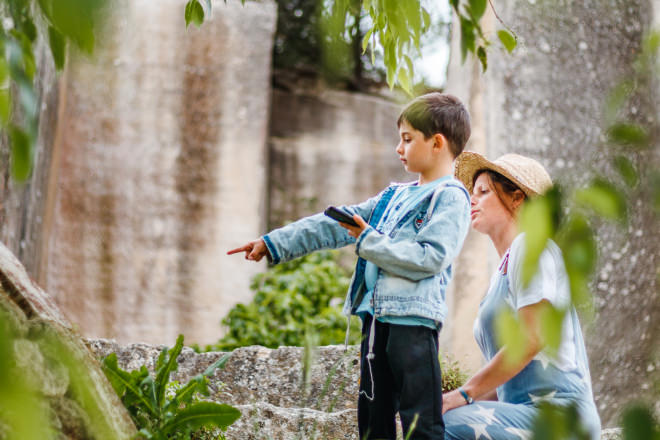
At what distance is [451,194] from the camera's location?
2330mm

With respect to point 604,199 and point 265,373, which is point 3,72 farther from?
point 265,373

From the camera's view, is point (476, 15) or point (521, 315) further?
point (521, 315)

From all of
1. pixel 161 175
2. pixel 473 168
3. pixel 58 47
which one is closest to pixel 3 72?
pixel 58 47

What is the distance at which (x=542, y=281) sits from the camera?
1.89m

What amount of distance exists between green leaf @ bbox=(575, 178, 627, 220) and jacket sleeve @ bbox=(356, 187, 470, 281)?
1411 millimetres

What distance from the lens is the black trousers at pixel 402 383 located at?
2.10 meters

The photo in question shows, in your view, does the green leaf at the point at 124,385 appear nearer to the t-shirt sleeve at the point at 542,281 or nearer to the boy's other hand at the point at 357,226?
the boy's other hand at the point at 357,226

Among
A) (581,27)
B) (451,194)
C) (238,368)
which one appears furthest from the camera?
(581,27)

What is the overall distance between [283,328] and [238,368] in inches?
99.5

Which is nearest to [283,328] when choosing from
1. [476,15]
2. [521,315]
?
[521,315]

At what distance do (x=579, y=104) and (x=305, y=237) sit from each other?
10.1ft

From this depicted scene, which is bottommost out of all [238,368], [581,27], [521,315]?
[238,368]

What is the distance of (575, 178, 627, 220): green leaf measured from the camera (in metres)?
0.73

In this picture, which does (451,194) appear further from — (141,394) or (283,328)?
(283,328)
